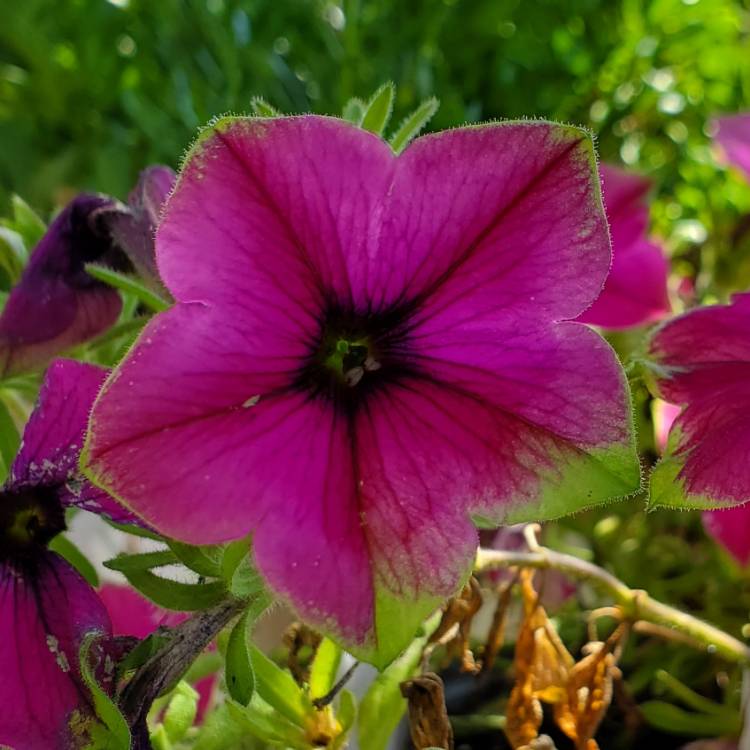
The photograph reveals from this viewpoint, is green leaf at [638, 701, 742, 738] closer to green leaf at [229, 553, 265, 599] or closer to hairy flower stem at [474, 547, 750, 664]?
hairy flower stem at [474, 547, 750, 664]

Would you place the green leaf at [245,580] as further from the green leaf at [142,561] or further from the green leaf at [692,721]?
the green leaf at [692,721]

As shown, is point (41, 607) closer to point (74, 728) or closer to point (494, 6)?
point (74, 728)

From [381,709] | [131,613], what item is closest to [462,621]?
[381,709]

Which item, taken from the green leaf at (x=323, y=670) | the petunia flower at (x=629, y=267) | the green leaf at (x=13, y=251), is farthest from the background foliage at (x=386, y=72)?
the green leaf at (x=323, y=670)

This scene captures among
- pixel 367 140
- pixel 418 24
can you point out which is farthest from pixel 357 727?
pixel 418 24

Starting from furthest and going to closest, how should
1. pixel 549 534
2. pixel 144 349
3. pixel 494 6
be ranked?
pixel 494 6 < pixel 549 534 < pixel 144 349

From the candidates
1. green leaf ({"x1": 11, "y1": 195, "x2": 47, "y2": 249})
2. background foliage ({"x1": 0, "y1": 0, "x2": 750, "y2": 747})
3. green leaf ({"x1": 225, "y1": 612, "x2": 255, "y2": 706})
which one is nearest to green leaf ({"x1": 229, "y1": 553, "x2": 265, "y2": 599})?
green leaf ({"x1": 225, "y1": 612, "x2": 255, "y2": 706})
